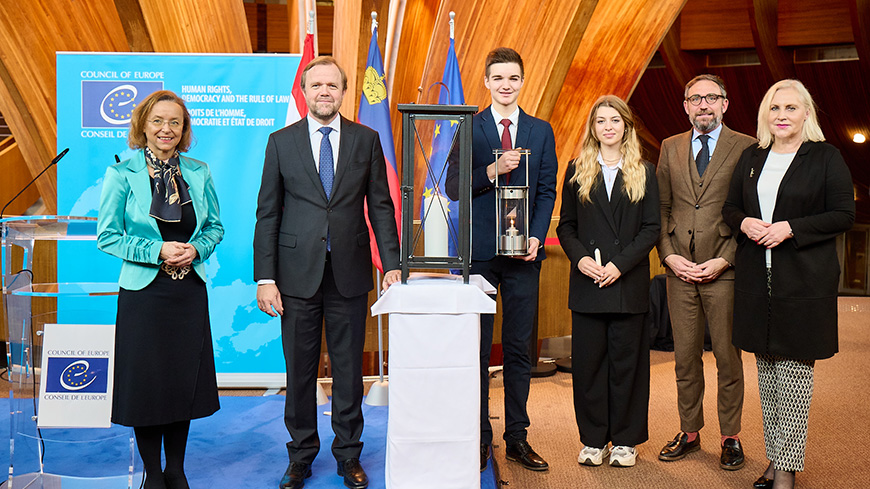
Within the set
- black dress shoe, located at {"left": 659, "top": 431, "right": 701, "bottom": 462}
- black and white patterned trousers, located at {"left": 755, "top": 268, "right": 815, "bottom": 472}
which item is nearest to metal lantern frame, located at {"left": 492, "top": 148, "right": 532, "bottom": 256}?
black and white patterned trousers, located at {"left": 755, "top": 268, "right": 815, "bottom": 472}

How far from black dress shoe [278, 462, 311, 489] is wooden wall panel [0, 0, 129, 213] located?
15.6ft

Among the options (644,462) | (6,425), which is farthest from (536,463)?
(6,425)

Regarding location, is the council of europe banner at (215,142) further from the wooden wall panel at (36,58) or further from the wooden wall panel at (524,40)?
the wooden wall panel at (36,58)

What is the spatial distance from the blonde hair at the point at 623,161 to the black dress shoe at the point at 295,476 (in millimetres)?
1667

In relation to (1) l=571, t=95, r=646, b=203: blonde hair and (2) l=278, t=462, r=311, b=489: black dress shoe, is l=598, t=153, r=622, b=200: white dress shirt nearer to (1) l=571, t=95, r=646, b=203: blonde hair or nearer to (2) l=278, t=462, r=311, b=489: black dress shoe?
(1) l=571, t=95, r=646, b=203: blonde hair

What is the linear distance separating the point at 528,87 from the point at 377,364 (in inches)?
117

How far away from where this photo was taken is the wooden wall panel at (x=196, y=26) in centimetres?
582

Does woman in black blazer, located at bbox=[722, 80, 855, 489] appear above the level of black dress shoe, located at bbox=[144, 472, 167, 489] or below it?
above

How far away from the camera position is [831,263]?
2.79 m

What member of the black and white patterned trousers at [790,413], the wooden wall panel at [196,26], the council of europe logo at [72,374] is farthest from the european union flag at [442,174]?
the wooden wall panel at [196,26]

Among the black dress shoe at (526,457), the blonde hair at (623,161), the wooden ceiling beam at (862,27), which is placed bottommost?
the black dress shoe at (526,457)

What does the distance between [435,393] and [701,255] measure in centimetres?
163

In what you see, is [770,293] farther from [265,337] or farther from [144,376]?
[265,337]

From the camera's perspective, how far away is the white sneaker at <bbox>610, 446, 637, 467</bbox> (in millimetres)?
3217
